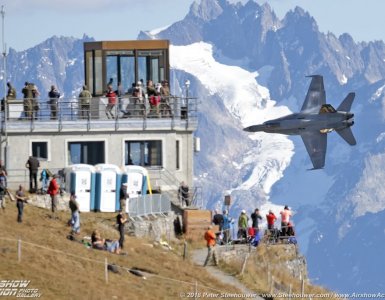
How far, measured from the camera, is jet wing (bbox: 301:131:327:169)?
58969mm

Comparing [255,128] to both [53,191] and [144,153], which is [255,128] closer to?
[53,191]

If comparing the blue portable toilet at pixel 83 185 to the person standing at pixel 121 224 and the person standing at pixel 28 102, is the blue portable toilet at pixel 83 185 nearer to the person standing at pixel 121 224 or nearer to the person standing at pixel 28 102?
the person standing at pixel 28 102

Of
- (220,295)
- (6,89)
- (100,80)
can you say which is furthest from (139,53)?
(220,295)

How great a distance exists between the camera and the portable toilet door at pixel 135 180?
208 ft

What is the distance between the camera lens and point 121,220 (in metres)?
53.8

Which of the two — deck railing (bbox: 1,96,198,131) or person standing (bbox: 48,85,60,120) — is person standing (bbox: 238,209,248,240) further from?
person standing (bbox: 48,85,60,120)

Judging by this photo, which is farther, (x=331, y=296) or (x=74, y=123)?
(x=74, y=123)

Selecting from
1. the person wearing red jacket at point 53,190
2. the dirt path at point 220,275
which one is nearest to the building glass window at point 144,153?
the dirt path at point 220,275

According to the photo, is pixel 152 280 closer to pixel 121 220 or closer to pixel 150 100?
pixel 121 220

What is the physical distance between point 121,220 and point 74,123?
14202 mm

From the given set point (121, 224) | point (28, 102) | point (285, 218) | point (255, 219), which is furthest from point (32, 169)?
point (285, 218)

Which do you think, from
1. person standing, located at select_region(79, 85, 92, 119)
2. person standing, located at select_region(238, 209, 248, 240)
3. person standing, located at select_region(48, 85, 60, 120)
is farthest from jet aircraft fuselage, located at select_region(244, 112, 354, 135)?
person standing, located at select_region(48, 85, 60, 120)

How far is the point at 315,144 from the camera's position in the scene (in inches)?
2333

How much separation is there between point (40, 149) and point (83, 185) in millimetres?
5840
